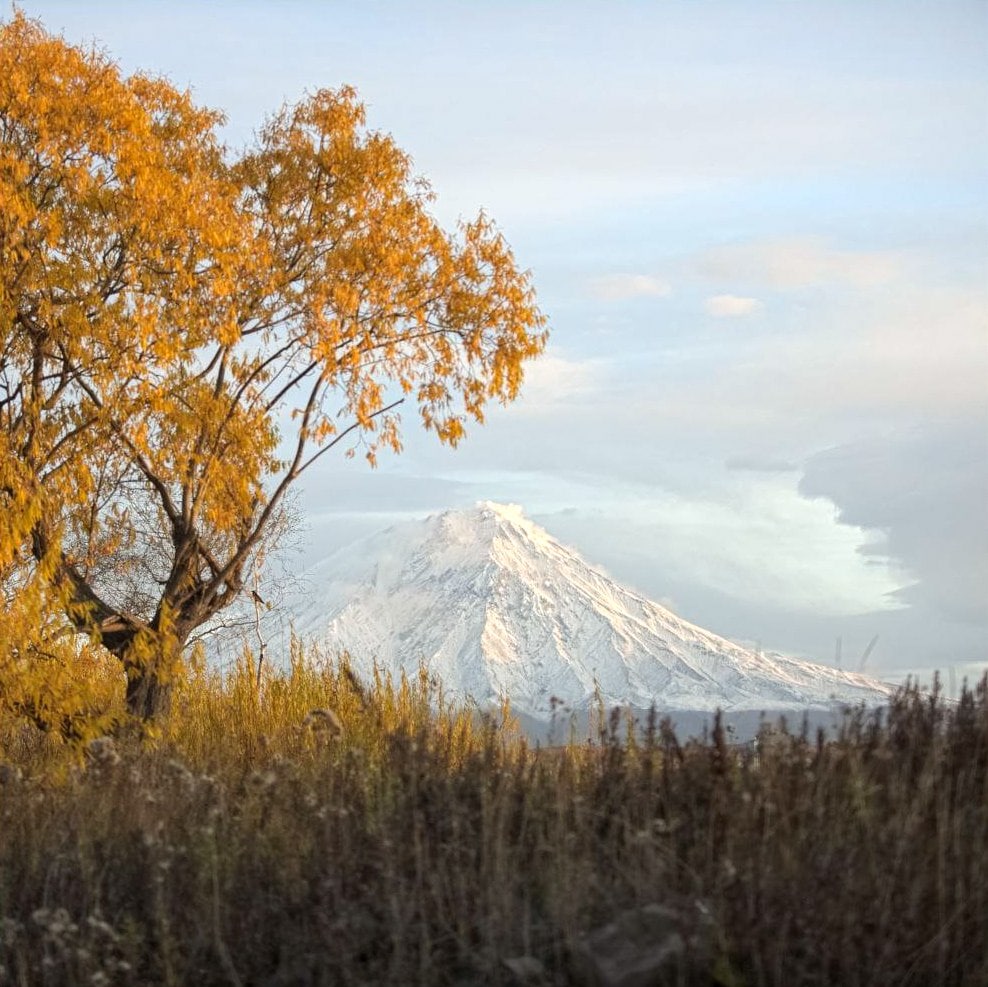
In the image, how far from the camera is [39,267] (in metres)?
13.6

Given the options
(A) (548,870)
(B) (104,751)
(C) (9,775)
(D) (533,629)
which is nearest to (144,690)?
(C) (9,775)

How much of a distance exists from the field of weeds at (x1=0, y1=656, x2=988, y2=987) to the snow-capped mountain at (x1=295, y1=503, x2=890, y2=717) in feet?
112

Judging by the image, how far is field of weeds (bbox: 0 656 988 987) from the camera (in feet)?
15.2

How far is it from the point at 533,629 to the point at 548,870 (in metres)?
40.7

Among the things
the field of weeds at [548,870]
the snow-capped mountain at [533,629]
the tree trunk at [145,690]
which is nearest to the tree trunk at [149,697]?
the tree trunk at [145,690]

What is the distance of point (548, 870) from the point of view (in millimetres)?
5492

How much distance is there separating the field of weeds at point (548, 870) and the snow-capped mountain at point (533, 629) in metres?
34.3

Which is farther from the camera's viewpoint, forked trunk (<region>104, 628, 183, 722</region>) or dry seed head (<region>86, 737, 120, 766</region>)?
forked trunk (<region>104, 628, 183, 722</region>)

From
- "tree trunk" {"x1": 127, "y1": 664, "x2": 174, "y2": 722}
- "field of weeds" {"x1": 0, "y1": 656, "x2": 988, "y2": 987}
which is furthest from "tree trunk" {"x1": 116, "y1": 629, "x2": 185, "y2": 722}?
"field of weeds" {"x1": 0, "y1": 656, "x2": 988, "y2": 987}

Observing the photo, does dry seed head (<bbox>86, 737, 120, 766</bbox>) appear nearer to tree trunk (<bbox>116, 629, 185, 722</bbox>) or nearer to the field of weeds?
the field of weeds

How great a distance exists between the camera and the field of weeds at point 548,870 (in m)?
4.64

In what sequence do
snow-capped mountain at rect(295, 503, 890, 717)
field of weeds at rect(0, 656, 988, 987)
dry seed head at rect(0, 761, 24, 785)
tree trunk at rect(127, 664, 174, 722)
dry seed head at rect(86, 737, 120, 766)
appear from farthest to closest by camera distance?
1. snow-capped mountain at rect(295, 503, 890, 717)
2. tree trunk at rect(127, 664, 174, 722)
3. dry seed head at rect(0, 761, 24, 785)
4. dry seed head at rect(86, 737, 120, 766)
5. field of weeds at rect(0, 656, 988, 987)

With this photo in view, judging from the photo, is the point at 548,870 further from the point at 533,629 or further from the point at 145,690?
the point at 533,629

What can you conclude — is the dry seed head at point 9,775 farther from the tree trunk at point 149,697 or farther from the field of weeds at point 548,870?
the tree trunk at point 149,697
